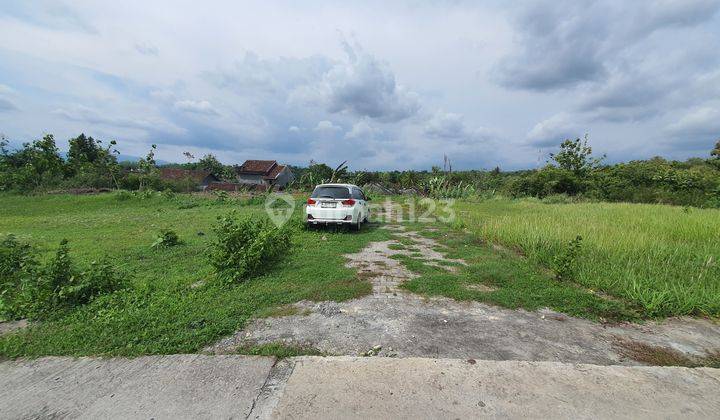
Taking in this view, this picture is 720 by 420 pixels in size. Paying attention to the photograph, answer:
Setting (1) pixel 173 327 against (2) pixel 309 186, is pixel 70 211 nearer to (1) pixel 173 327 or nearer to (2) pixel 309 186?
(2) pixel 309 186

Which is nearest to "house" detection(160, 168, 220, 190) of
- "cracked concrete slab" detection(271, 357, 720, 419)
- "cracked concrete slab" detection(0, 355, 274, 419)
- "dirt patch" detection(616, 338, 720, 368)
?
"cracked concrete slab" detection(0, 355, 274, 419)

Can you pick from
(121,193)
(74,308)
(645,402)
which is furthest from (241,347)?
(121,193)

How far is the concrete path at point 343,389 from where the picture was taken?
2.46 meters

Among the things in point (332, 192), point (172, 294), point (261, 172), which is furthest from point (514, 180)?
point (261, 172)

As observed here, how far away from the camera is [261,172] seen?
5425 cm

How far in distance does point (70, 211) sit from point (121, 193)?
333cm

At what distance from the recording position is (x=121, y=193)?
66.4ft

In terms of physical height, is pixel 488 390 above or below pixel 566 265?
below

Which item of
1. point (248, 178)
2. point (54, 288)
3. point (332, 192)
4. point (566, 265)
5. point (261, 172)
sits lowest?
point (54, 288)

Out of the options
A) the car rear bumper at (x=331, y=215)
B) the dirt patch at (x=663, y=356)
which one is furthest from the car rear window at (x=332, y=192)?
the dirt patch at (x=663, y=356)

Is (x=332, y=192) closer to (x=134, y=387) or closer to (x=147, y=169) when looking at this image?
(x=134, y=387)

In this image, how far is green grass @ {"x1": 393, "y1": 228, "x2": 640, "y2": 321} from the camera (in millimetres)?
4359

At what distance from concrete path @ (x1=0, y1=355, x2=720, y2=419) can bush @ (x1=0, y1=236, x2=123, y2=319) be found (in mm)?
1266

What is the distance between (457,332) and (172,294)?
12.8ft
